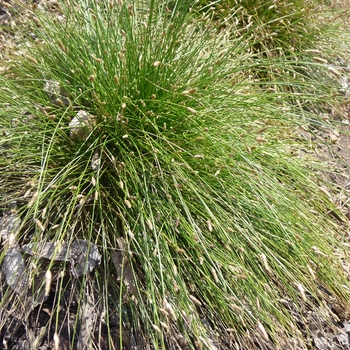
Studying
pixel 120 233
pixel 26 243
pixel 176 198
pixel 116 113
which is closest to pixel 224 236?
pixel 176 198

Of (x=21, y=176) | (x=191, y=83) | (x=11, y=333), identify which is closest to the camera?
(x=11, y=333)

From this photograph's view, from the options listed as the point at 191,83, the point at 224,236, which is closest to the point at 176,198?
the point at 224,236

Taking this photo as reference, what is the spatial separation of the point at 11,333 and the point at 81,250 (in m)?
0.49

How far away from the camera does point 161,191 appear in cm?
205

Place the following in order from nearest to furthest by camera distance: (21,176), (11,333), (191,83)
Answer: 1. (11,333)
2. (21,176)
3. (191,83)

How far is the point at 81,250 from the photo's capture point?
6.32 feet

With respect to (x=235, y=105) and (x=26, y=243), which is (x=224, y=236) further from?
(x=26, y=243)

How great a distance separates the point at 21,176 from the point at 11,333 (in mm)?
784

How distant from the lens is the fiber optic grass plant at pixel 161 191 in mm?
1907

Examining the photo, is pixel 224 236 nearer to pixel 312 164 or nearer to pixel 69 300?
pixel 69 300

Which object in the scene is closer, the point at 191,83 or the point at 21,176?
the point at 21,176

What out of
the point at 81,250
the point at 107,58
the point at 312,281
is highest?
the point at 107,58

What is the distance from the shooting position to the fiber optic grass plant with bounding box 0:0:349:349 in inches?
75.1

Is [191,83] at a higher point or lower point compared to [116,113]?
higher
